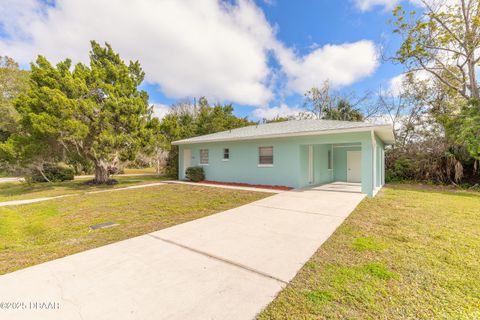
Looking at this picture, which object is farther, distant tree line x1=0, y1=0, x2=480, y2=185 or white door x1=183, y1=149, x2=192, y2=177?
white door x1=183, y1=149, x2=192, y2=177

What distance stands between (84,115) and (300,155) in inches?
477

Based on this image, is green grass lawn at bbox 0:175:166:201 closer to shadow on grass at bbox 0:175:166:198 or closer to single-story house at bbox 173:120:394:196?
shadow on grass at bbox 0:175:166:198

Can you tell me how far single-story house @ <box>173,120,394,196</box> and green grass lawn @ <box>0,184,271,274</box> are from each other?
3.63m

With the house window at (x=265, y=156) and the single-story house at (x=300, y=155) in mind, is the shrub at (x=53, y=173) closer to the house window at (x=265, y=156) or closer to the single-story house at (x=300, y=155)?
the single-story house at (x=300, y=155)

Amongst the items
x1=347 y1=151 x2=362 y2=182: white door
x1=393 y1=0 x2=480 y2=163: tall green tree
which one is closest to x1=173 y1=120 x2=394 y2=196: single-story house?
x1=347 y1=151 x2=362 y2=182: white door

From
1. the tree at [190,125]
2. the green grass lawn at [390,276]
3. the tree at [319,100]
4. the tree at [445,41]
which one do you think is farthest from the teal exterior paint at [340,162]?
the tree at [319,100]

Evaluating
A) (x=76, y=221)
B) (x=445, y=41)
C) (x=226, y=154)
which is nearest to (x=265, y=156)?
(x=226, y=154)

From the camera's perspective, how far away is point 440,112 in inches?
617

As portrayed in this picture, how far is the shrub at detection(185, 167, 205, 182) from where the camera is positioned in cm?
1385

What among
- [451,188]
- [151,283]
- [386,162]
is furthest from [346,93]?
[151,283]

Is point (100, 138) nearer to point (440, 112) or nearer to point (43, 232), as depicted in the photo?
point (43, 232)

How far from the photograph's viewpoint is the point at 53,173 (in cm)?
1555

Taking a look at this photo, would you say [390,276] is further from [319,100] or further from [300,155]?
[319,100]

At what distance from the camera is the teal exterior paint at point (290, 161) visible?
8.74 m
